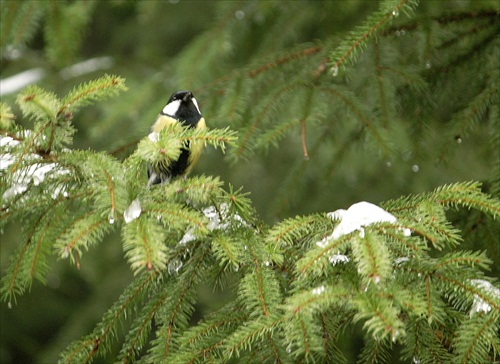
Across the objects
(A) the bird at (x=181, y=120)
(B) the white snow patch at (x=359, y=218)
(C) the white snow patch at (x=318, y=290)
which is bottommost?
(A) the bird at (x=181, y=120)

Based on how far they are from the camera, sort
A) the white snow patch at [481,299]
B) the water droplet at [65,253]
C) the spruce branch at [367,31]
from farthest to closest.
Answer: the spruce branch at [367,31] < the white snow patch at [481,299] < the water droplet at [65,253]

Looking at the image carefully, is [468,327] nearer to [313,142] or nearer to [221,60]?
[313,142]

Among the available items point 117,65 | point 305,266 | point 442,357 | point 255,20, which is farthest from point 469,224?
point 117,65

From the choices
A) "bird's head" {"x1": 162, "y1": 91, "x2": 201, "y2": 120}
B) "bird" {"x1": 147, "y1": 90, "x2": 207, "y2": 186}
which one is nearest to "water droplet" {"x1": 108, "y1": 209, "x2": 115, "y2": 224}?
"bird" {"x1": 147, "y1": 90, "x2": 207, "y2": 186}

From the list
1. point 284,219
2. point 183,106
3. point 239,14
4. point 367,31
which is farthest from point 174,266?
point 239,14

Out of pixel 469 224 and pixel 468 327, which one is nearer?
pixel 468 327

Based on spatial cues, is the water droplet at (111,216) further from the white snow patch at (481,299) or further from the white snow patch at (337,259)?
the white snow patch at (481,299)

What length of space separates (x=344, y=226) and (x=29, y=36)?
2085mm

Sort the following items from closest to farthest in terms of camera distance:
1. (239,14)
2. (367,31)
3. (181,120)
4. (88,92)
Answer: (88,92)
(367,31)
(181,120)
(239,14)

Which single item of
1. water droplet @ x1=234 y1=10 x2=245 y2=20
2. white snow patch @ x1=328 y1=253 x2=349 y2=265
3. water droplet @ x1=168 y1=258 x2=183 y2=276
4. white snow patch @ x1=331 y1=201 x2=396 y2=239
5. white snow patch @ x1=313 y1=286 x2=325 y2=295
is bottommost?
water droplet @ x1=168 y1=258 x2=183 y2=276

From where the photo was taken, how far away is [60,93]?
13.7ft

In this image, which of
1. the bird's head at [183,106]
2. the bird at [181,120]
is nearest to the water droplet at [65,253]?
the bird at [181,120]

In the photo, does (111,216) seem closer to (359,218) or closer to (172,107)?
(359,218)

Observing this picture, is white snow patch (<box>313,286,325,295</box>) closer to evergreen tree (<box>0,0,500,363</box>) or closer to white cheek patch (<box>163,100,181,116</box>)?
evergreen tree (<box>0,0,500,363</box>)
